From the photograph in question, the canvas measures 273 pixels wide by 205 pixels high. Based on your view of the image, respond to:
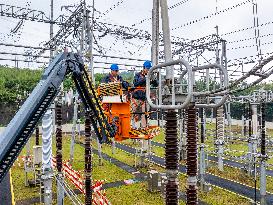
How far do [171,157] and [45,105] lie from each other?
2998 millimetres

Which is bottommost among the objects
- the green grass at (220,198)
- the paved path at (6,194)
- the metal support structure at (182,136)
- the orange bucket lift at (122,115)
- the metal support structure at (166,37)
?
the green grass at (220,198)

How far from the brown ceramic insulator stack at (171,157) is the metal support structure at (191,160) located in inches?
27.5

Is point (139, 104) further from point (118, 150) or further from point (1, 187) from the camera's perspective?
point (118, 150)

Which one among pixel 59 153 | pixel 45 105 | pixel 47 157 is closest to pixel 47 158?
pixel 47 157

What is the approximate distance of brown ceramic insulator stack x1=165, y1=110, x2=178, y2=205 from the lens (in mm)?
5949

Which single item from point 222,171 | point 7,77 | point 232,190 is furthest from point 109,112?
point 7,77

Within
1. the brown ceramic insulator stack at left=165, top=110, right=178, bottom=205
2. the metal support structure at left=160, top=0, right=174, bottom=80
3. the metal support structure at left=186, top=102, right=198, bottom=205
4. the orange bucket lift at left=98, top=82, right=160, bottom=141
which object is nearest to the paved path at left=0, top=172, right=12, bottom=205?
the orange bucket lift at left=98, top=82, right=160, bottom=141

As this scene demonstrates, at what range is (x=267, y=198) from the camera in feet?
49.8

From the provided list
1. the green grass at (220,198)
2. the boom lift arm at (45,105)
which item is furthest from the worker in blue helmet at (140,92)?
the green grass at (220,198)

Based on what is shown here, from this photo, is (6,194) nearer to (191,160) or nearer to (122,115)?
(122,115)

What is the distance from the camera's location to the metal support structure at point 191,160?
6.57 metres

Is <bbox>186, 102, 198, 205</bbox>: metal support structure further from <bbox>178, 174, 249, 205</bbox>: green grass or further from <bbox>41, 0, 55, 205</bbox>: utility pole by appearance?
<bbox>178, 174, 249, 205</bbox>: green grass

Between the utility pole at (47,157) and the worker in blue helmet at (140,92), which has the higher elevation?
the worker in blue helmet at (140,92)

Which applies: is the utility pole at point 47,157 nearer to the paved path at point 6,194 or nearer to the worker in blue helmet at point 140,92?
the paved path at point 6,194
